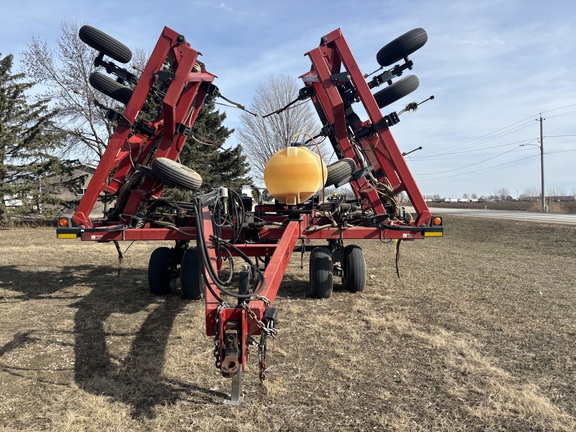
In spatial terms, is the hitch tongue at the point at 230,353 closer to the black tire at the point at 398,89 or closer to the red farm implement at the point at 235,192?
the red farm implement at the point at 235,192

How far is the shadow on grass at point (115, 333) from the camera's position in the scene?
313 cm

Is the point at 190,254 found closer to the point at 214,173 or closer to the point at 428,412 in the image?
the point at 428,412

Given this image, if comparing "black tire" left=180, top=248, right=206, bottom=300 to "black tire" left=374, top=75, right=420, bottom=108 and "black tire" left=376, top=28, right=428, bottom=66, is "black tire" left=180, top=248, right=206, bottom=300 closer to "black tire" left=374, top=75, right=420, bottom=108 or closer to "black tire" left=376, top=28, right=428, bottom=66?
"black tire" left=374, top=75, right=420, bottom=108

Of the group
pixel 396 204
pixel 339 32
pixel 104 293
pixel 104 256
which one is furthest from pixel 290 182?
pixel 104 256

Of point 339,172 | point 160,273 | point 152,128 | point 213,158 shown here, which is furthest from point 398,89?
point 213,158

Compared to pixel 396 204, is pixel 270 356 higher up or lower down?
lower down

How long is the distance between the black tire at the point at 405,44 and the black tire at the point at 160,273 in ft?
14.2

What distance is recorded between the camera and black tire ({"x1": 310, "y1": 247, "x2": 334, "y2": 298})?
5840 mm

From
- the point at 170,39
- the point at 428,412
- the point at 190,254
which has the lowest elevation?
the point at 428,412

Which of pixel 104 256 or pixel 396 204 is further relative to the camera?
pixel 104 256

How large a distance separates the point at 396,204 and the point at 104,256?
769 cm

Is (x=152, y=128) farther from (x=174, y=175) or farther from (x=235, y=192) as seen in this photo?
(x=235, y=192)

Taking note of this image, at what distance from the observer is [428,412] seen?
2873mm

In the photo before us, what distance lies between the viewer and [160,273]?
6055mm
